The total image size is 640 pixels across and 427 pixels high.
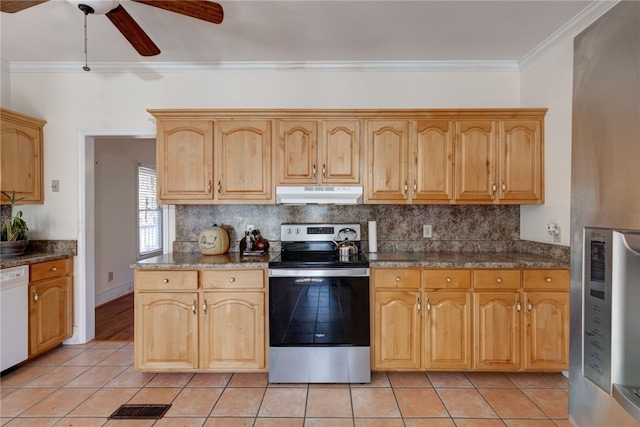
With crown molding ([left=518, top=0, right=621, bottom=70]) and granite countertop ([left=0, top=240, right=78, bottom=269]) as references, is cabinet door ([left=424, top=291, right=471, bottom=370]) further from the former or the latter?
granite countertop ([left=0, top=240, right=78, bottom=269])

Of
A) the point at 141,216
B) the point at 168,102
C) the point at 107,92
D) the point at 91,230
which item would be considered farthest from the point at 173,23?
the point at 141,216

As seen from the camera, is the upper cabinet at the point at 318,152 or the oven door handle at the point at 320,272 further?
the upper cabinet at the point at 318,152

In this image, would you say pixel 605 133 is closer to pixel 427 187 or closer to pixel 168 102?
pixel 427 187

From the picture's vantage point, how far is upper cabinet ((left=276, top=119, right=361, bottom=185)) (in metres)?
2.67

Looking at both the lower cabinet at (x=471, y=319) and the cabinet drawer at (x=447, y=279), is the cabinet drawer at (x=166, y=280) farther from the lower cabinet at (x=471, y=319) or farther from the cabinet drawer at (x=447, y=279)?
the cabinet drawer at (x=447, y=279)

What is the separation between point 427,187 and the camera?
2680 mm

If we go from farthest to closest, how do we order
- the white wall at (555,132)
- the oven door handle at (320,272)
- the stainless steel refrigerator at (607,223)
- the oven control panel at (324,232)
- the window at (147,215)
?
the window at (147,215)
the oven control panel at (324,232)
the white wall at (555,132)
the oven door handle at (320,272)
the stainless steel refrigerator at (607,223)

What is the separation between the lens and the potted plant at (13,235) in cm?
265

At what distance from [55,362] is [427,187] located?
346cm

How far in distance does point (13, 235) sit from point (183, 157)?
1586mm

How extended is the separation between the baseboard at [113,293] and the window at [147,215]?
491 millimetres

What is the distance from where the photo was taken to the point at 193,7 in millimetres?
1786

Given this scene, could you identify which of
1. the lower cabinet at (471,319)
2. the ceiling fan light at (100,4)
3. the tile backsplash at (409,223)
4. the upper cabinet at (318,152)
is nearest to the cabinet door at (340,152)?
the upper cabinet at (318,152)

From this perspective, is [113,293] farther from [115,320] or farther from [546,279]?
[546,279]
